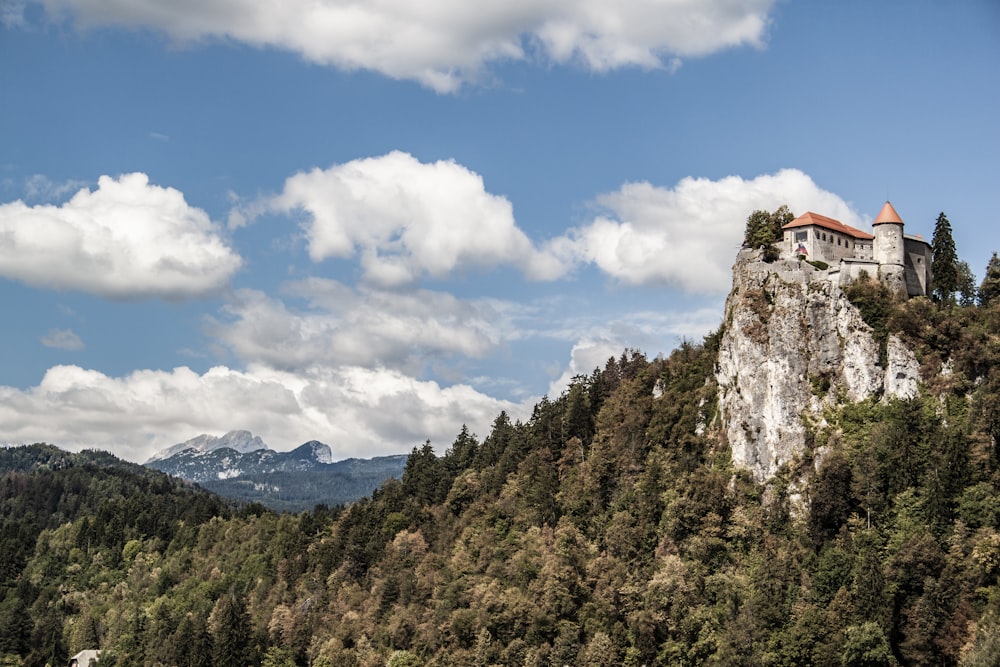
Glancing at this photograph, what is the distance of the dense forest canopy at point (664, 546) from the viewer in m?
89.9

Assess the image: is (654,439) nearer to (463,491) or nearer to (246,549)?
(463,491)

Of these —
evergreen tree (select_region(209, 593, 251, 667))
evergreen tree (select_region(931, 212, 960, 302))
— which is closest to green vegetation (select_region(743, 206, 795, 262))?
evergreen tree (select_region(931, 212, 960, 302))

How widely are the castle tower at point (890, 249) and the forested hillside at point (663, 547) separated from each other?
3.43m

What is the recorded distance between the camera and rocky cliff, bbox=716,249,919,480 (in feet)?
347

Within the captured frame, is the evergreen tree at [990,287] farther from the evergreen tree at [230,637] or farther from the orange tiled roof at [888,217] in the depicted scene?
the evergreen tree at [230,637]

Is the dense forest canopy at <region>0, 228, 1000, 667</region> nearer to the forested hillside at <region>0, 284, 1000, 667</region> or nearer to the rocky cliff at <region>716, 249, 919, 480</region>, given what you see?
the forested hillside at <region>0, 284, 1000, 667</region>

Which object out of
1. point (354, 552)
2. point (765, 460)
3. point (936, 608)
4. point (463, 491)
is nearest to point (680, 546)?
point (765, 460)

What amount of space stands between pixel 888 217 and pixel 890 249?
3.50 m

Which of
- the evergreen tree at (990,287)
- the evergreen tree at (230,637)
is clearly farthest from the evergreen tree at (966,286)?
the evergreen tree at (230,637)

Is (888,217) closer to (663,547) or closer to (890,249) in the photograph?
(890,249)

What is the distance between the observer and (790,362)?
360ft

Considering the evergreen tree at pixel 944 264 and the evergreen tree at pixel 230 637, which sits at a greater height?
the evergreen tree at pixel 944 264

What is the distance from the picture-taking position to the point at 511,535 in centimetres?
13050

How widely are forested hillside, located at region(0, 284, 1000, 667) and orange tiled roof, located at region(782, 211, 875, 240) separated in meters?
8.55
